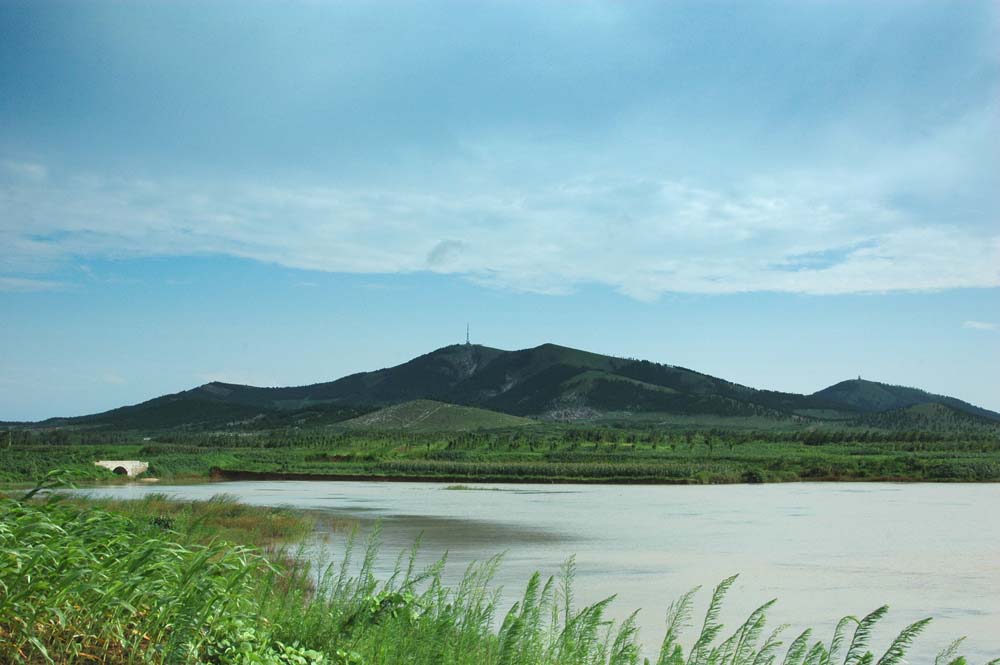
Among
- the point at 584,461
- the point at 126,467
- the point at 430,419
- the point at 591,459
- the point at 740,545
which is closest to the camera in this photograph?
the point at 740,545

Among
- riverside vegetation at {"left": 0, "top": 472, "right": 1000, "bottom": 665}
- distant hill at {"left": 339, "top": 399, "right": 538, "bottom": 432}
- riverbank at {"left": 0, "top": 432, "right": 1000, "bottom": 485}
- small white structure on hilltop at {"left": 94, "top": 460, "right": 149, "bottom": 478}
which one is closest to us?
riverside vegetation at {"left": 0, "top": 472, "right": 1000, "bottom": 665}

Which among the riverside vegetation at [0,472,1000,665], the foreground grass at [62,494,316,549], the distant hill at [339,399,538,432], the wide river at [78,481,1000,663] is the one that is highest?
the distant hill at [339,399,538,432]

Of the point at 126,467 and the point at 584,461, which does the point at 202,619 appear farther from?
the point at 584,461

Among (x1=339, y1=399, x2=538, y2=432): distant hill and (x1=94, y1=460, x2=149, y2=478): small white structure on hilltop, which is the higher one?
(x1=339, y1=399, x2=538, y2=432): distant hill

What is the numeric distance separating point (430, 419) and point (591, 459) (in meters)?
84.0

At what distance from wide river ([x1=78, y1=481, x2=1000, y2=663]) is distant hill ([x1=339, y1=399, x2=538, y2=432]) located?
330 feet

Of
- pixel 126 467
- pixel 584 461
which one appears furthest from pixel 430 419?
pixel 126 467

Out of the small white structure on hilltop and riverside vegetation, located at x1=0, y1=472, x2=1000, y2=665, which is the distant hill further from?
riverside vegetation, located at x1=0, y1=472, x2=1000, y2=665

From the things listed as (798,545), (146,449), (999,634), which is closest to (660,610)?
(999,634)

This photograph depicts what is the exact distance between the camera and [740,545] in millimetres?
23234

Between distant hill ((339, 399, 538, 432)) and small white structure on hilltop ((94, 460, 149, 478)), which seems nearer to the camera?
small white structure on hilltop ((94, 460, 149, 478))

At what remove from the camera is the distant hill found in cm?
14625

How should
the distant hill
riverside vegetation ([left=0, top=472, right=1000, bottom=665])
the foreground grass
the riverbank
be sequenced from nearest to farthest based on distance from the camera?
1. riverside vegetation ([left=0, top=472, right=1000, bottom=665])
2. the foreground grass
3. the riverbank
4. the distant hill

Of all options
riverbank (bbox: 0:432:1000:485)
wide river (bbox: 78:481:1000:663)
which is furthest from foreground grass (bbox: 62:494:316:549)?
riverbank (bbox: 0:432:1000:485)
